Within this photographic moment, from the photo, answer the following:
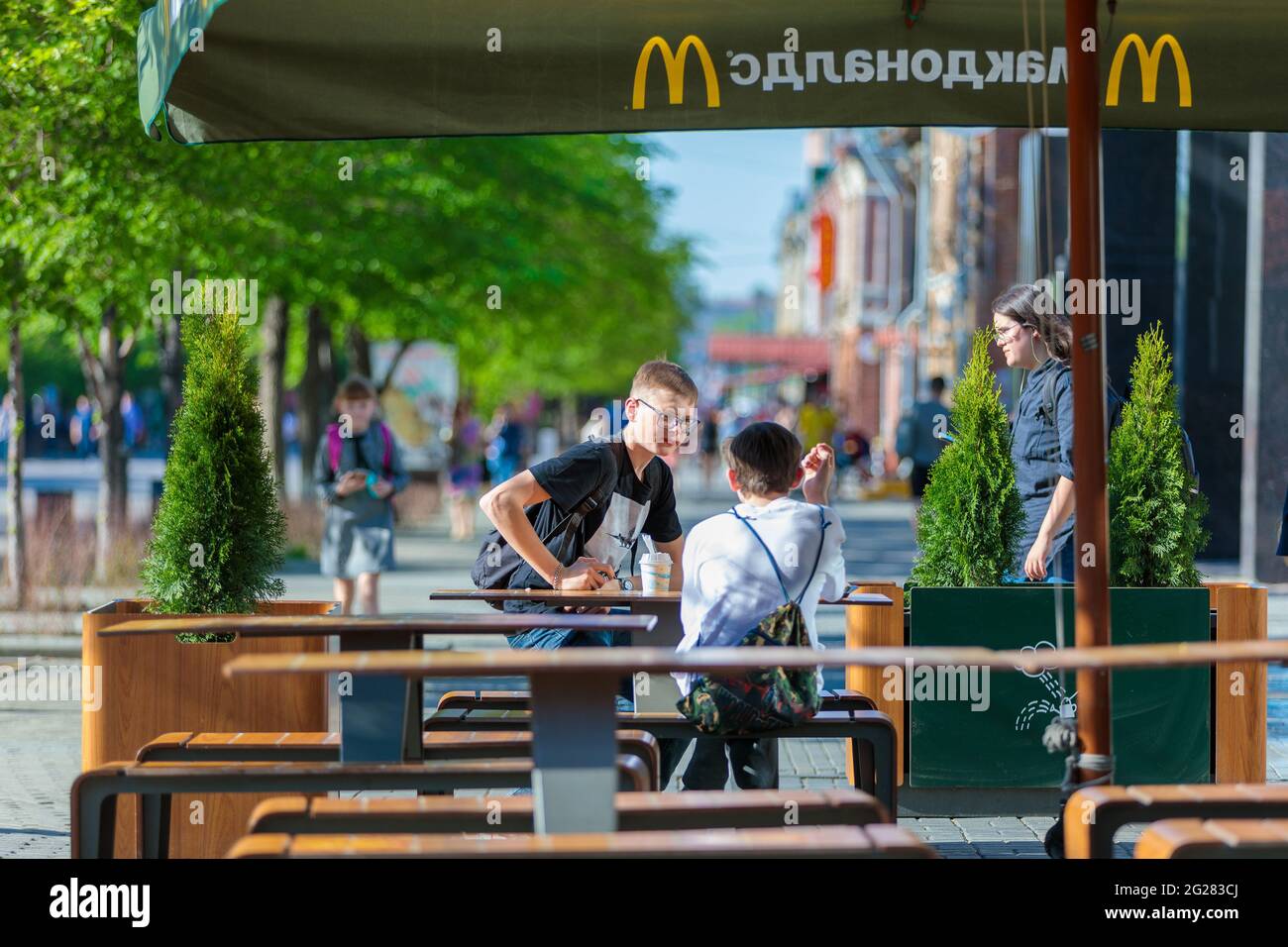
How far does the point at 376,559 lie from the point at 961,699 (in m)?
5.62

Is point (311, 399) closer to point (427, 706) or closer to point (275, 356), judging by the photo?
point (275, 356)

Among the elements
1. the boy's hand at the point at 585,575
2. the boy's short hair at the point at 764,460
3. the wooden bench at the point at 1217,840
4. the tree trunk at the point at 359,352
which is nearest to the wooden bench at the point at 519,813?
the wooden bench at the point at 1217,840

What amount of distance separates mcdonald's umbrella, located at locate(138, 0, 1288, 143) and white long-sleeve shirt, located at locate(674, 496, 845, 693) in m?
1.71

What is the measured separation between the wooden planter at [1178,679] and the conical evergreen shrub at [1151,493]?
139 millimetres

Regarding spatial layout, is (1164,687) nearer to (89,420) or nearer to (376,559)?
(376,559)

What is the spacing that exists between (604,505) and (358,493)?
559 centimetres

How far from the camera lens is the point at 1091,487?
4.77 m

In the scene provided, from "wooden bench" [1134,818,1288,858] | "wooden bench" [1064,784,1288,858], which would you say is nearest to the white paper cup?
"wooden bench" [1064,784,1288,858]

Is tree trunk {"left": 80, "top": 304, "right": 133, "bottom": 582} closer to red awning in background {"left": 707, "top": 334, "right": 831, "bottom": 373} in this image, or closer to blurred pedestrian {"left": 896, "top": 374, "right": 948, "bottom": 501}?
blurred pedestrian {"left": 896, "top": 374, "right": 948, "bottom": 501}

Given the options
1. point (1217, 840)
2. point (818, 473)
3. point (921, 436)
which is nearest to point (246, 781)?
point (818, 473)

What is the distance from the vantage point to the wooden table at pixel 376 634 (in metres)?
4.75

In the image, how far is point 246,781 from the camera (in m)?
4.55

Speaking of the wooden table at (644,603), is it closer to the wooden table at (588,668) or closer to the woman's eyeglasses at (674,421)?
the woman's eyeglasses at (674,421)
